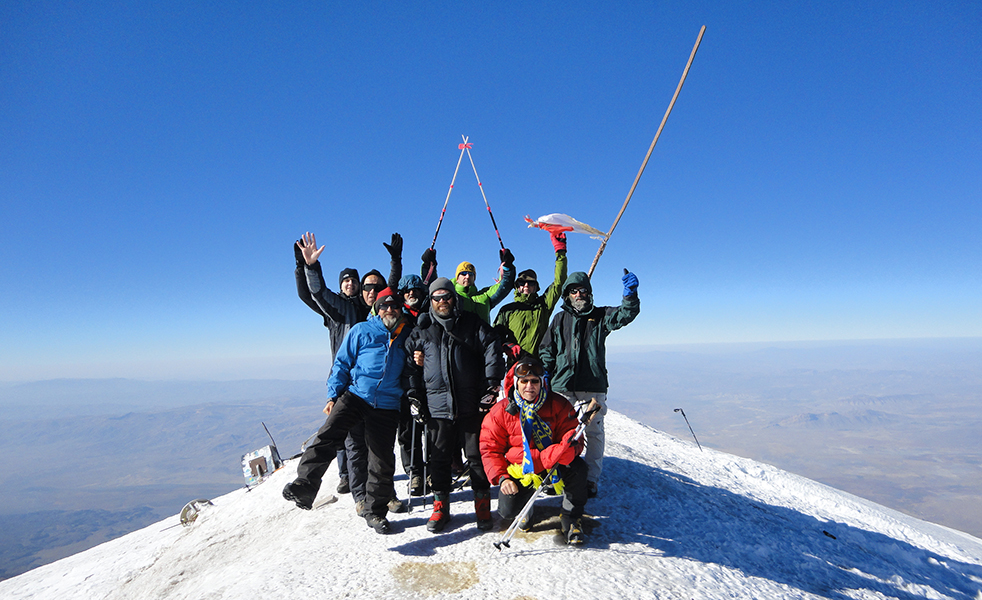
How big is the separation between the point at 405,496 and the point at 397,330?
3408mm

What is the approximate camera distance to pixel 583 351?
671 centimetres

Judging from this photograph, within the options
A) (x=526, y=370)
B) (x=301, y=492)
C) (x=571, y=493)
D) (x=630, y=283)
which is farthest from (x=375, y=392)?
(x=630, y=283)

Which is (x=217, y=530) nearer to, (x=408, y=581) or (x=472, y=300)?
(x=408, y=581)

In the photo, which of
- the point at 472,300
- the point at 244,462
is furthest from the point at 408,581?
the point at 244,462

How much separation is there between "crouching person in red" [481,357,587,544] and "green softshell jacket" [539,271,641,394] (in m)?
1.12

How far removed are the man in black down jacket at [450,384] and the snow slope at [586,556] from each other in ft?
2.13

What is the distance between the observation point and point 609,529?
19.5ft

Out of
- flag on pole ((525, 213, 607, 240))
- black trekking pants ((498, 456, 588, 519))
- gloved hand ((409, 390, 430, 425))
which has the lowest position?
black trekking pants ((498, 456, 588, 519))

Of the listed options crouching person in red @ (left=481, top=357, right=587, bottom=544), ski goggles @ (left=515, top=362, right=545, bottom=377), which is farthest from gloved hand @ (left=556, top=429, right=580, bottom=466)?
ski goggles @ (left=515, top=362, right=545, bottom=377)

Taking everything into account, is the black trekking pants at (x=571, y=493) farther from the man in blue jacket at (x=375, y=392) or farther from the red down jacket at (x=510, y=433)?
the man in blue jacket at (x=375, y=392)

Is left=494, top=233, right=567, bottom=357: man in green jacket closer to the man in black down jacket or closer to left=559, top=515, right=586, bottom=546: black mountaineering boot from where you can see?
the man in black down jacket

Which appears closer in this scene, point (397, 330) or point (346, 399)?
point (346, 399)

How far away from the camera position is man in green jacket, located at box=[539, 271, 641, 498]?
655 centimetres

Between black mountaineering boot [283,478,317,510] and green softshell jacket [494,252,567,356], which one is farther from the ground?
green softshell jacket [494,252,567,356]
